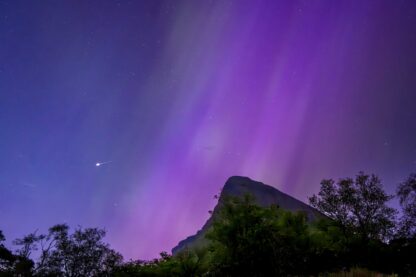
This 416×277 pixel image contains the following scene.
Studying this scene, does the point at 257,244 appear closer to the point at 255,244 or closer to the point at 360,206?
the point at 255,244

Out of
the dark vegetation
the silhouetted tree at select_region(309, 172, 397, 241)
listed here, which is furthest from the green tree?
the silhouetted tree at select_region(309, 172, 397, 241)

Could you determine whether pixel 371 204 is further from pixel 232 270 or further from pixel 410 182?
pixel 232 270

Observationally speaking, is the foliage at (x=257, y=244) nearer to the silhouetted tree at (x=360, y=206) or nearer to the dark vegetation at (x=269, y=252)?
the dark vegetation at (x=269, y=252)

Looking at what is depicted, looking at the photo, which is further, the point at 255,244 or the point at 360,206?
the point at 360,206

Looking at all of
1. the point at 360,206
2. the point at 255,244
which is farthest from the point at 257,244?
the point at 360,206

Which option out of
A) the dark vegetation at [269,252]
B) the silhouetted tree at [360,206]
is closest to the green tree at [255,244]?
the dark vegetation at [269,252]

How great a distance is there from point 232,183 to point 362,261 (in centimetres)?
17393

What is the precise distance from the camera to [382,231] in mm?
30156

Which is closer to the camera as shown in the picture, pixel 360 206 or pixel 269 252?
pixel 269 252

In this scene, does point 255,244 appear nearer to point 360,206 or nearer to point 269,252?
point 269,252

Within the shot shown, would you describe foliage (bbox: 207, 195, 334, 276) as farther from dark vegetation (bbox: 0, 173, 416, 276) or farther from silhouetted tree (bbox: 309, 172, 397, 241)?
silhouetted tree (bbox: 309, 172, 397, 241)

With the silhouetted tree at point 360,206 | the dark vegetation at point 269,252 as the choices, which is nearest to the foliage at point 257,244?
the dark vegetation at point 269,252

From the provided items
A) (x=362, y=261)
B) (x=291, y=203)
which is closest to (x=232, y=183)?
(x=291, y=203)

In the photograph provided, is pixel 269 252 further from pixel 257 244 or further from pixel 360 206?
pixel 360 206
